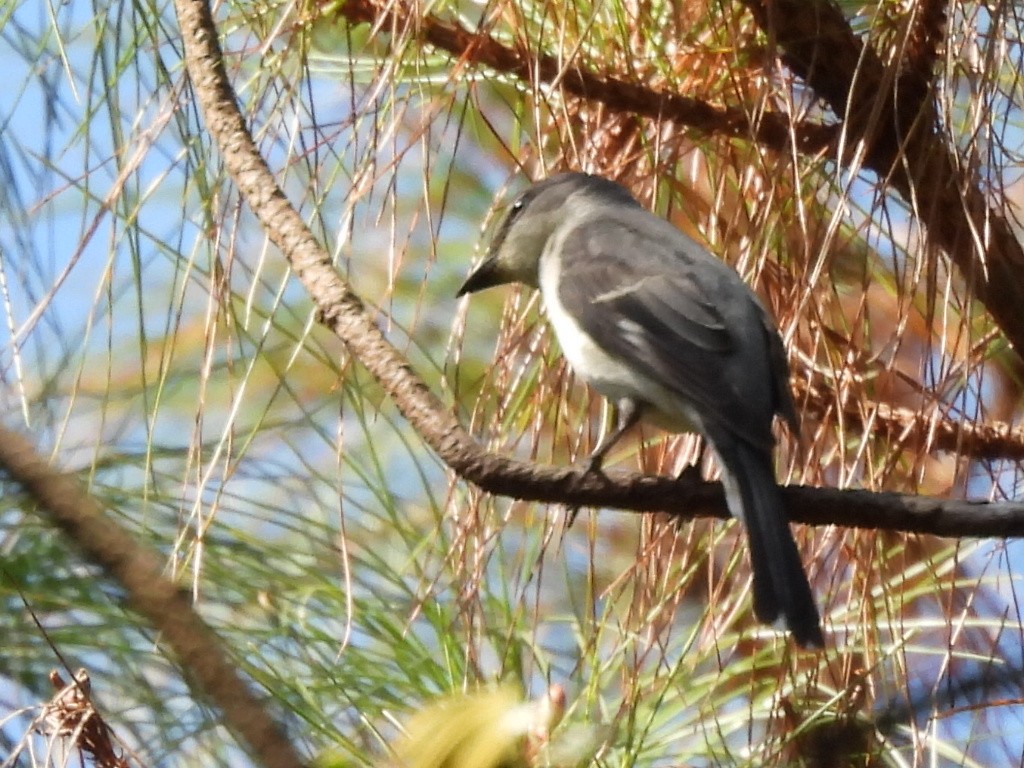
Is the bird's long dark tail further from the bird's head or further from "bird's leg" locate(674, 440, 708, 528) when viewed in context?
the bird's head

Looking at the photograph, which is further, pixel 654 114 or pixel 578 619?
pixel 578 619

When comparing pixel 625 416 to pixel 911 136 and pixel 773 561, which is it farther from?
pixel 911 136

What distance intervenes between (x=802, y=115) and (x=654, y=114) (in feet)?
0.51

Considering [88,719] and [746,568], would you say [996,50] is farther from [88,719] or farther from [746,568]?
[88,719]

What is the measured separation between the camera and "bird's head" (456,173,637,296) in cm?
170

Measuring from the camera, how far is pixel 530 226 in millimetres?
1834

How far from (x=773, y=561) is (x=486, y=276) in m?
0.70

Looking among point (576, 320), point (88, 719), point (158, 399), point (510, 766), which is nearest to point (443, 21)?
point (576, 320)

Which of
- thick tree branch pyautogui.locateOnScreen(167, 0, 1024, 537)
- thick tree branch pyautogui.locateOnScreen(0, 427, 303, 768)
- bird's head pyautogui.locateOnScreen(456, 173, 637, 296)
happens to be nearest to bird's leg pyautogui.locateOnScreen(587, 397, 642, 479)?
thick tree branch pyautogui.locateOnScreen(167, 0, 1024, 537)

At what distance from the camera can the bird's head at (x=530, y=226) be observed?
1.70 meters

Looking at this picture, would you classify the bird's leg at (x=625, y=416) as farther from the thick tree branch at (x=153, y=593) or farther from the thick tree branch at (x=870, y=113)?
the thick tree branch at (x=153, y=593)

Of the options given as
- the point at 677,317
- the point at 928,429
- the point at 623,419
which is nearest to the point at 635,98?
the point at 677,317

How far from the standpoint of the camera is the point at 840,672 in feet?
5.29

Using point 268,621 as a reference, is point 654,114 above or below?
above
